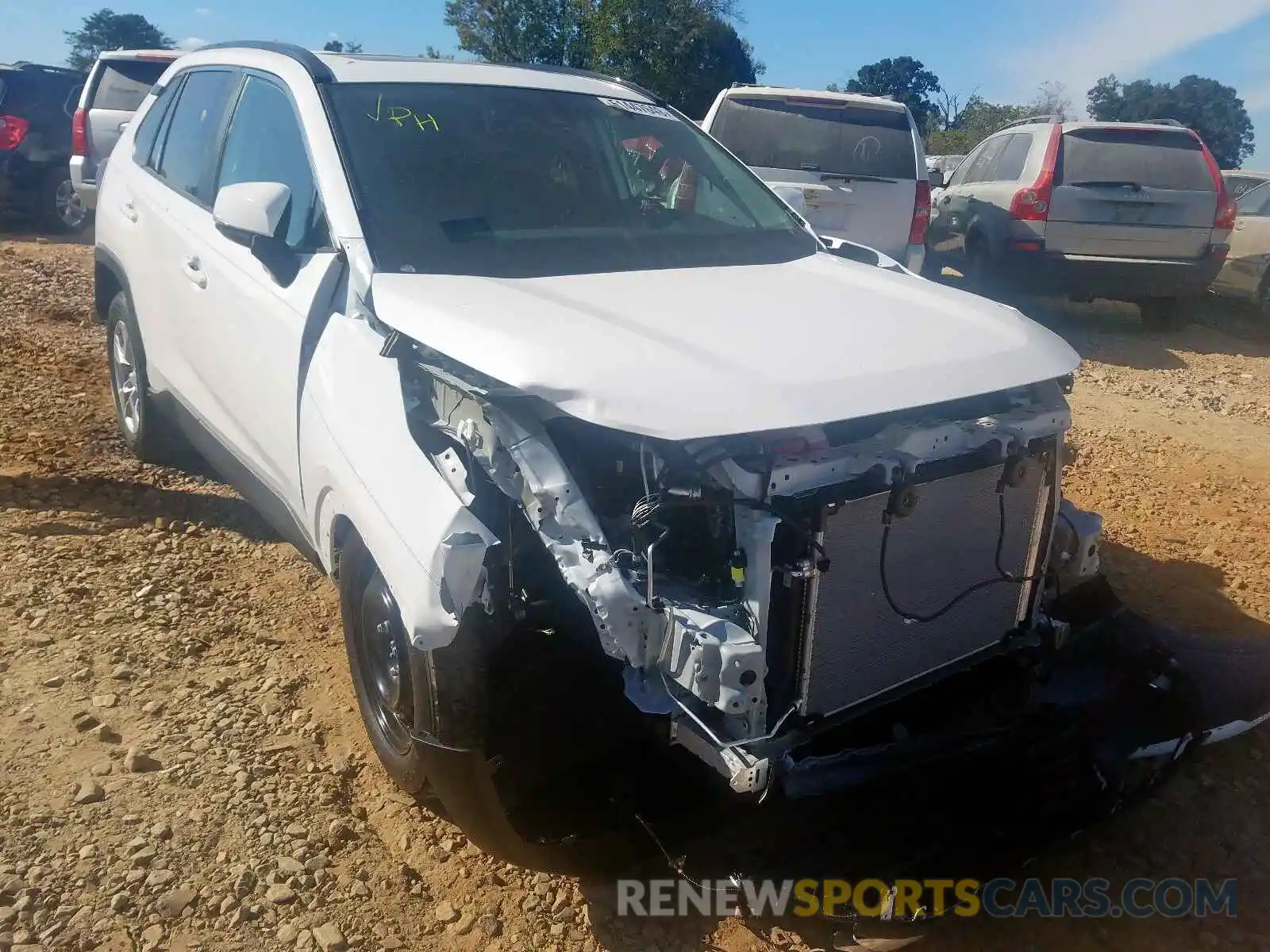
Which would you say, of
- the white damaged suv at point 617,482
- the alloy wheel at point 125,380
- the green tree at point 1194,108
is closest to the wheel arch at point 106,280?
the alloy wheel at point 125,380

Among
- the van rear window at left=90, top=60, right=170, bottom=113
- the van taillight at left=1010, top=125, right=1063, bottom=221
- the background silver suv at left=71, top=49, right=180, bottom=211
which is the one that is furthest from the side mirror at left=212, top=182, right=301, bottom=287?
the van rear window at left=90, top=60, right=170, bottom=113

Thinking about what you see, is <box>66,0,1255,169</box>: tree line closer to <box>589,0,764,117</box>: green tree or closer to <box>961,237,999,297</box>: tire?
<box>589,0,764,117</box>: green tree

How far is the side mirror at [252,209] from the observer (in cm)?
283

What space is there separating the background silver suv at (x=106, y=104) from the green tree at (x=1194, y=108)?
37534 millimetres

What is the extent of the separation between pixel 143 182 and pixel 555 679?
3.35 m

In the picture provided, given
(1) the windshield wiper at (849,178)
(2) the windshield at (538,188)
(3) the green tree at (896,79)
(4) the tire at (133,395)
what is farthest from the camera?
(3) the green tree at (896,79)

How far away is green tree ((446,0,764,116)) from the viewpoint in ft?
116

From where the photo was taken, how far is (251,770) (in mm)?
2932

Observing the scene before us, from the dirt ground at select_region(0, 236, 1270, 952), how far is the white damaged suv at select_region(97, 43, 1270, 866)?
25 centimetres

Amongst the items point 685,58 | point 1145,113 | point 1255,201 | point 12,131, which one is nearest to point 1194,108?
point 1145,113

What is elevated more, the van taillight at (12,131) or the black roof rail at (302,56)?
the black roof rail at (302,56)

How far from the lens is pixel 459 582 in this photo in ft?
7.03

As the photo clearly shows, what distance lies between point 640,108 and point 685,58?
3484 centimetres

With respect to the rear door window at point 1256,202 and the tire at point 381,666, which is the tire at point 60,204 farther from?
the rear door window at point 1256,202
